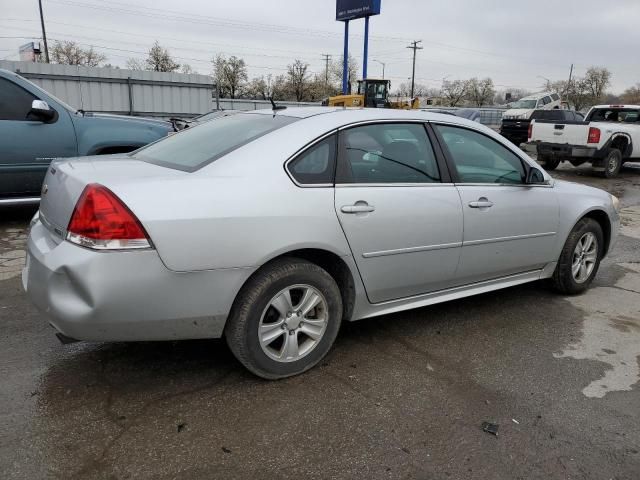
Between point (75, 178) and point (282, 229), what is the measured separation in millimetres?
1111

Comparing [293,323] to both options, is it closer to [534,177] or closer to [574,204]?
[534,177]

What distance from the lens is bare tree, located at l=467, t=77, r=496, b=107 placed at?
297 ft

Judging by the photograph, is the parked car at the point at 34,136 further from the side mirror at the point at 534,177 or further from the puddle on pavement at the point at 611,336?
the puddle on pavement at the point at 611,336

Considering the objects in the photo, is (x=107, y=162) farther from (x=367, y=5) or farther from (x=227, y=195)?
(x=367, y=5)

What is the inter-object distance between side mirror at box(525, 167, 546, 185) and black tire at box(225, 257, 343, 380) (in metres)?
1.93

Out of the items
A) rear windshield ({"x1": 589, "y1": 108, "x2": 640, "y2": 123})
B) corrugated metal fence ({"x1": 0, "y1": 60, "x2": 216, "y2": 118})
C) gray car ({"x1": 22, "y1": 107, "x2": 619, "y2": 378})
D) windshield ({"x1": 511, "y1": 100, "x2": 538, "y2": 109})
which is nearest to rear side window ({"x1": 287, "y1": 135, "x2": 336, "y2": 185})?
gray car ({"x1": 22, "y1": 107, "x2": 619, "y2": 378})

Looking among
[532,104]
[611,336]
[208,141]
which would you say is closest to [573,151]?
[611,336]

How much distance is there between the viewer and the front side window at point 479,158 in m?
3.73

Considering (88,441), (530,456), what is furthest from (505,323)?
(88,441)

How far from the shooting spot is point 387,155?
3408 millimetres

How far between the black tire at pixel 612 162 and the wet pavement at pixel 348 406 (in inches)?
445

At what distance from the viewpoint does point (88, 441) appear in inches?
96.0

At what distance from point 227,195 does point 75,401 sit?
4.36 feet

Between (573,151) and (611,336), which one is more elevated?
(573,151)
